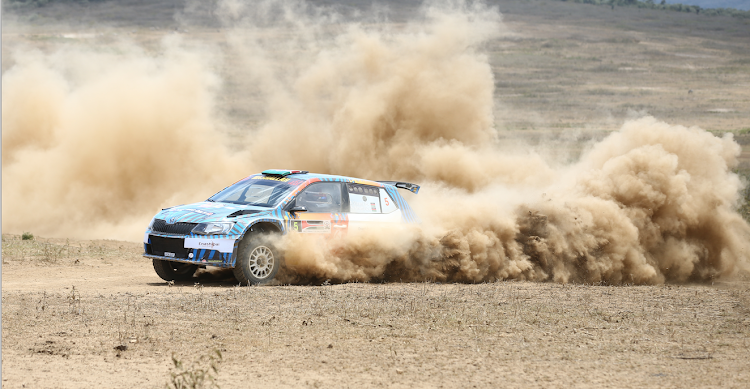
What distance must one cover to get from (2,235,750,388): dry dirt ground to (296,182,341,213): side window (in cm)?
110

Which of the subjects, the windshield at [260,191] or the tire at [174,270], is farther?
the tire at [174,270]

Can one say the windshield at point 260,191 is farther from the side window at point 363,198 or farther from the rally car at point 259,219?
the side window at point 363,198

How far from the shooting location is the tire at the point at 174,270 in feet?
36.6

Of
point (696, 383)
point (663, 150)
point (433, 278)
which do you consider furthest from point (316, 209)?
point (663, 150)

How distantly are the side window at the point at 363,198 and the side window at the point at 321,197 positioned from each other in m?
0.19

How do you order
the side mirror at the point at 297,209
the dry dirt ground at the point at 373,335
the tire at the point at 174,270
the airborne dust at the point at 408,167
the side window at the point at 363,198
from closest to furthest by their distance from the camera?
the dry dirt ground at the point at 373,335 < the side mirror at the point at 297,209 < the tire at the point at 174,270 < the side window at the point at 363,198 < the airborne dust at the point at 408,167

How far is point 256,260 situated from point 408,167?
983cm

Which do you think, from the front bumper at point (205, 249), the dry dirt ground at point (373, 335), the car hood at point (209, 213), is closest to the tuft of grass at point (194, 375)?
the dry dirt ground at point (373, 335)

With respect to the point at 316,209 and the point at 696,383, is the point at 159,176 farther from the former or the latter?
the point at 696,383

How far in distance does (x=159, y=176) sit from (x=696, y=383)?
1819 centimetres

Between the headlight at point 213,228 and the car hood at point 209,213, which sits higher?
the car hood at point 209,213

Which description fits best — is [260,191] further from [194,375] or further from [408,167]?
[408,167]

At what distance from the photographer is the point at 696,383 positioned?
6402 millimetres

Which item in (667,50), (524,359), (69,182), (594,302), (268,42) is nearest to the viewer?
(524,359)
